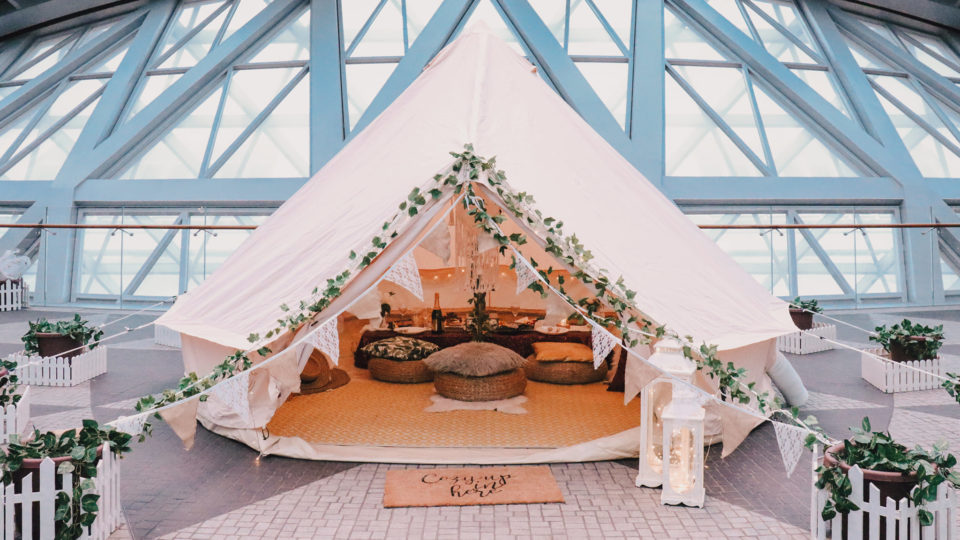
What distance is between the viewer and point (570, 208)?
3.78 metres

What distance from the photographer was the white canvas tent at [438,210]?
3.60 meters

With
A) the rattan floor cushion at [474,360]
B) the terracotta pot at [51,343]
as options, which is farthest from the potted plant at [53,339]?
the rattan floor cushion at [474,360]

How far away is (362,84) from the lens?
38.5 feet

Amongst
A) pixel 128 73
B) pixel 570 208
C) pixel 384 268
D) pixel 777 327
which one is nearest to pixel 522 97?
pixel 570 208

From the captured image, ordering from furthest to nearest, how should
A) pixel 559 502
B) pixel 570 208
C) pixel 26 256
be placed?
pixel 26 256, pixel 570 208, pixel 559 502

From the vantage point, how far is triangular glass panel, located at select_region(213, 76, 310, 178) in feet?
36.3

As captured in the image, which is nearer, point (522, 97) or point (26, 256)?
point (522, 97)

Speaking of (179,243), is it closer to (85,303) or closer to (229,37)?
(85,303)

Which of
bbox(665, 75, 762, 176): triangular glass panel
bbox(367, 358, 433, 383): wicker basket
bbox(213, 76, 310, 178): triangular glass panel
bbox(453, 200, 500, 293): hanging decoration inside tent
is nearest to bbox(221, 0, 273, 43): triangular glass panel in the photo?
bbox(213, 76, 310, 178): triangular glass panel

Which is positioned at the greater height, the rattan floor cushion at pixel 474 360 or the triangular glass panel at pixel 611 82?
the triangular glass panel at pixel 611 82

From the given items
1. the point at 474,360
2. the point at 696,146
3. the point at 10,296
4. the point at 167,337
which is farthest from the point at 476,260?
the point at 10,296

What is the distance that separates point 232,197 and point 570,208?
850cm

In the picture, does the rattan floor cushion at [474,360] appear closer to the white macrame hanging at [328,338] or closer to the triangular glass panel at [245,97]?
the white macrame hanging at [328,338]

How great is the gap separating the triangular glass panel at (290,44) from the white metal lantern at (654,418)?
10.5 metres
